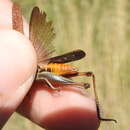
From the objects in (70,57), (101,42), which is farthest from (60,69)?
(101,42)

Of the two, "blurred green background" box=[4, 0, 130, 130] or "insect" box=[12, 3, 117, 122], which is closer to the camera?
"insect" box=[12, 3, 117, 122]

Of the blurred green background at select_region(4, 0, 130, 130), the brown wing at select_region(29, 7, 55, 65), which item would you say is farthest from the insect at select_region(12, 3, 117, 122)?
the blurred green background at select_region(4, 0, 130, 130)

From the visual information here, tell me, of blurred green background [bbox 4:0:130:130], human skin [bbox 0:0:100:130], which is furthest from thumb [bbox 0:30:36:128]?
blurred green background [bbox 4:0:130:130]

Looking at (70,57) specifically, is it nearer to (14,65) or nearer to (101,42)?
(14,65)

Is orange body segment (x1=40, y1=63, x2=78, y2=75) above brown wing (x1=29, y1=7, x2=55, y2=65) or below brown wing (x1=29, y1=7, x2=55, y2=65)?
below

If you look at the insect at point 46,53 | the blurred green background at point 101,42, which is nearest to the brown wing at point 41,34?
the insect at point 46,53

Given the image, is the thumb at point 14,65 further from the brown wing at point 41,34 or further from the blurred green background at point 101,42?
the blurred green background at point 101,42

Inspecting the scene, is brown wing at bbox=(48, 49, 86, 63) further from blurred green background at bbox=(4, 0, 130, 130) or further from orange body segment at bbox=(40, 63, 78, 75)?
blurred green background at bbox=(4, 0, 130, 130)
